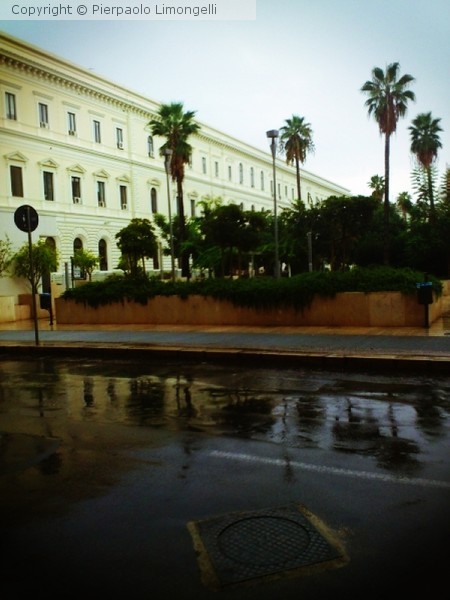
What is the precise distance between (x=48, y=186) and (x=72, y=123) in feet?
19.5

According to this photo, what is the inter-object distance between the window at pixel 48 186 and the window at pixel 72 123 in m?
4.43

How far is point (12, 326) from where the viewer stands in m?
19.1

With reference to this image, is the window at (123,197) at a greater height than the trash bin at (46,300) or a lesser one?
greater

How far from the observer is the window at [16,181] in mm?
39062

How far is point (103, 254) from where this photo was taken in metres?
47.7

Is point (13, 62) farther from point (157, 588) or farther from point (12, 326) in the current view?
point (157, 588)

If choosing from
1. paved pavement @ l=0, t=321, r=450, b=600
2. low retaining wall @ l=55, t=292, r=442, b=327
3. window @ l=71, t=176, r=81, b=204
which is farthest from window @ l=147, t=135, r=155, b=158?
paved pavement @ l=0, t=321, r=450, b=600

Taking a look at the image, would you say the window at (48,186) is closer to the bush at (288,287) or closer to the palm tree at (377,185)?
the bush at (288,287)

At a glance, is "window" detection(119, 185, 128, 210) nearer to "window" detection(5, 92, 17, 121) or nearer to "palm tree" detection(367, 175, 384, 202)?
"window" detection(5, 92, 17, 121)

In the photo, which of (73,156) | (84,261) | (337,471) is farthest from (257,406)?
(73,156)

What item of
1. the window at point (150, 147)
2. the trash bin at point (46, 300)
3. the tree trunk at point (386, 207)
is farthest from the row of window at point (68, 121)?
the trash bin at point (46, 300)

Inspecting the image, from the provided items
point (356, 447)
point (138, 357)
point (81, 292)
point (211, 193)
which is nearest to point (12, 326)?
point (81, 292)

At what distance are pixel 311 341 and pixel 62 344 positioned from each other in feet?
19.2

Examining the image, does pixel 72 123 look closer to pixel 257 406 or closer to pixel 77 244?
pixel 77 244
